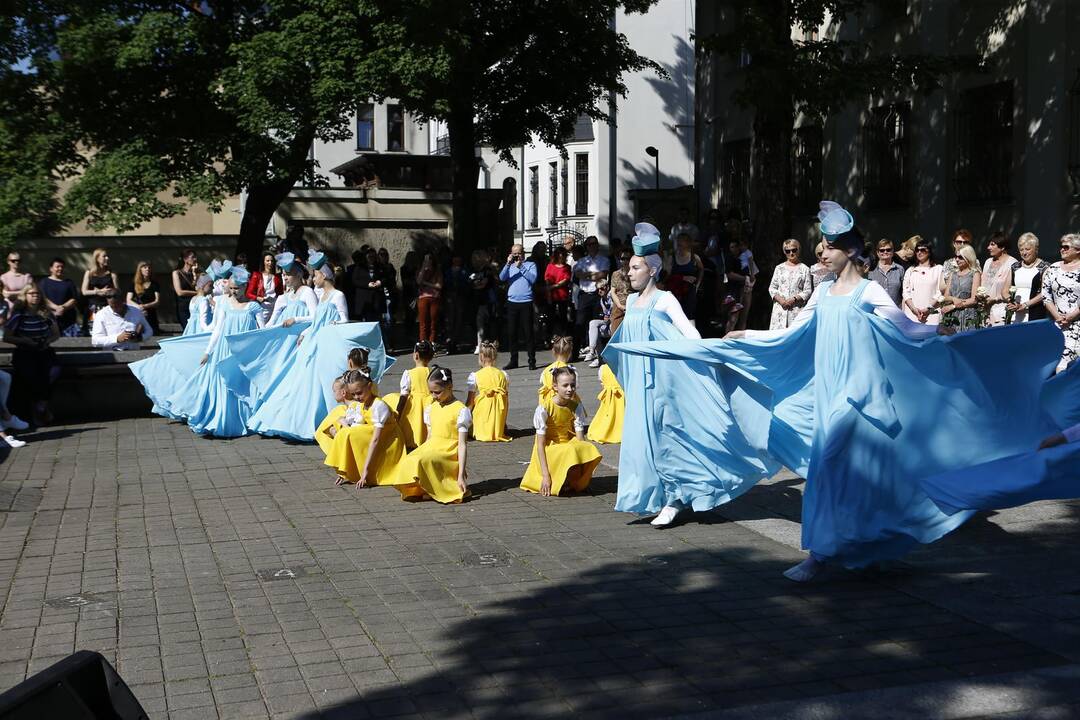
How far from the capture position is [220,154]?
922 inches

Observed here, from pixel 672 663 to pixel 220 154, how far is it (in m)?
19.6

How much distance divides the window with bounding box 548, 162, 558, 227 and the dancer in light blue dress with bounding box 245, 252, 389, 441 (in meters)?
35.4

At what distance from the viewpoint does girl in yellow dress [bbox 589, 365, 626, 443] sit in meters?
12.4

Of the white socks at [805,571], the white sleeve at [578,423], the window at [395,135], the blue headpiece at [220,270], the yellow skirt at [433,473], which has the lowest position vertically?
the white socks at [805,571]

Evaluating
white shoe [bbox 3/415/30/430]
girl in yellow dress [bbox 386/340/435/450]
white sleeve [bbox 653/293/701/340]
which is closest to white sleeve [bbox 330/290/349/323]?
girl in yellow dress [bbox 386/340/435/450]

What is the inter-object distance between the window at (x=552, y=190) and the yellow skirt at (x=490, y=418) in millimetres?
36011

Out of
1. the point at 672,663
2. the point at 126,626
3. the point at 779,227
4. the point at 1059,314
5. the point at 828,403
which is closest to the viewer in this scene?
the point at 672,663

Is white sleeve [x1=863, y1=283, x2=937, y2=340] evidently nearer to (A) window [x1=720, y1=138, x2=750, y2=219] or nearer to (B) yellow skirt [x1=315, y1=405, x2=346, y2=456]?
(B) yellow skirt [x1=315, y1=405, x2=346, y2=456]

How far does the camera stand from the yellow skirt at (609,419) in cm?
1236

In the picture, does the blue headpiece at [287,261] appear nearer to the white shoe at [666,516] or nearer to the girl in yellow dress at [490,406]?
the girl in yellow dress at [490,406]

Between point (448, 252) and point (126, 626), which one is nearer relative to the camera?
point (126, 626)

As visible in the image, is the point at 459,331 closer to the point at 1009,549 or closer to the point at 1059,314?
the point at 1059,314

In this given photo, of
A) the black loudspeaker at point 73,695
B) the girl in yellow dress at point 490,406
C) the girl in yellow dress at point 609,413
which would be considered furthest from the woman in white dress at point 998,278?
the black loudspeaker at point 73,695

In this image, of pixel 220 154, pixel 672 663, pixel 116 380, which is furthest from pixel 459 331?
pixel 672 663
